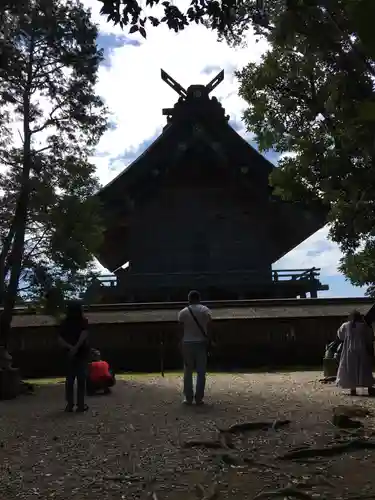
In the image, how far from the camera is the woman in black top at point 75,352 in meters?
7.85

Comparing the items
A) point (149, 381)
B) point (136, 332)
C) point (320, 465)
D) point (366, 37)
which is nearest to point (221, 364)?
point (136, 332)

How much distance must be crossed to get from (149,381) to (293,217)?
431 inches

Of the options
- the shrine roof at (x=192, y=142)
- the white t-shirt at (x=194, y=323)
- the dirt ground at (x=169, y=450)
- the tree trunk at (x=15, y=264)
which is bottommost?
the dirt ground at (x=169, y=450)

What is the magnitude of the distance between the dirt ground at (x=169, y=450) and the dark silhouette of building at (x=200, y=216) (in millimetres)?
11143

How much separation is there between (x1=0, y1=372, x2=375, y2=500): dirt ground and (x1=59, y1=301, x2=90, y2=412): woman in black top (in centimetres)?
32

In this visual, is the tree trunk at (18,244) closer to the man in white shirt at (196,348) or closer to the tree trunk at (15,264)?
the tree trunk at (15,264)

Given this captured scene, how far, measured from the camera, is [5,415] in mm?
8359

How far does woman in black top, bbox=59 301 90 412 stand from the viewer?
785cm

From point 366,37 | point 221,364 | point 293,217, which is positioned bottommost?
point 221,364

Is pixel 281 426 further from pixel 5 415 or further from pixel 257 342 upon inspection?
pixel 257 342

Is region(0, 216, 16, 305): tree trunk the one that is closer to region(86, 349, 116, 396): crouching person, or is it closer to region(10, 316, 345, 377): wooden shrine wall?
region(86, 349, 116, 396): crouching person

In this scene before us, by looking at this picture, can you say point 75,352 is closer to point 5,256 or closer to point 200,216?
point 5,256

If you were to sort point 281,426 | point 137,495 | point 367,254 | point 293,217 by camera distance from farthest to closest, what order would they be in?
point 293,217, point 367,254, point 281,426, point 137,495

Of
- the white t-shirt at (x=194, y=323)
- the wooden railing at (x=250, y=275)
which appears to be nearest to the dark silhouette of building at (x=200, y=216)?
the wooden railing at (x=250, y=275)
